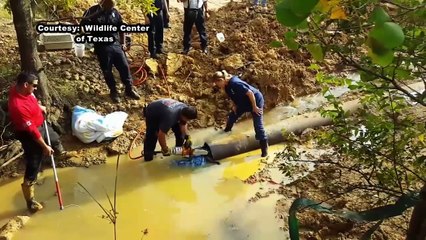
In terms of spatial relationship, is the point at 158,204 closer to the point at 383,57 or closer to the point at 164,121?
the point at 164,121

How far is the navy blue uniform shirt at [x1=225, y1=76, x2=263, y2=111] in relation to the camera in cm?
686

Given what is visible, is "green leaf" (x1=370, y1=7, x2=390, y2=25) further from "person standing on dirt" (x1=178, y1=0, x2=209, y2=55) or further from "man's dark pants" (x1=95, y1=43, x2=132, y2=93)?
"person standing on dirt" (x1=178, y1=0, x2=209, y2=55)

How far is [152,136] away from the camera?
6816mm

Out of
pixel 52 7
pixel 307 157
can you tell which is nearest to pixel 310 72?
pixel 307 157

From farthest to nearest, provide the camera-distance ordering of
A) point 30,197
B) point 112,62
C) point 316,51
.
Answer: point 112,62 < point 30,197 < point 316,51

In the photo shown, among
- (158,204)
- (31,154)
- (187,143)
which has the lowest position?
(158,204)

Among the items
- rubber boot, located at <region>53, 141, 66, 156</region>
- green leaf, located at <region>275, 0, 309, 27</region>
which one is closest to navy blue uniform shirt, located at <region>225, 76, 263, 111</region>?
rubber boot, located at <region>53, 141, 66, 156</region>

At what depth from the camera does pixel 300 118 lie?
7.48 m

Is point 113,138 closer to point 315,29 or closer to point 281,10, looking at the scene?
point 315,29

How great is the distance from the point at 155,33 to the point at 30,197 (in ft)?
12.9

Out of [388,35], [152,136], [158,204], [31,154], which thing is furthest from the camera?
[152,136]

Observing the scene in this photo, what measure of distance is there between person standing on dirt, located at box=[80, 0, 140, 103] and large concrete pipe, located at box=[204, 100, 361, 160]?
6.18 feet

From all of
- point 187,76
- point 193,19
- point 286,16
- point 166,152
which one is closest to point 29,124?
point 166,152

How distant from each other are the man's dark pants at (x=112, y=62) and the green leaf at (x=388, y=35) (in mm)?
6593
